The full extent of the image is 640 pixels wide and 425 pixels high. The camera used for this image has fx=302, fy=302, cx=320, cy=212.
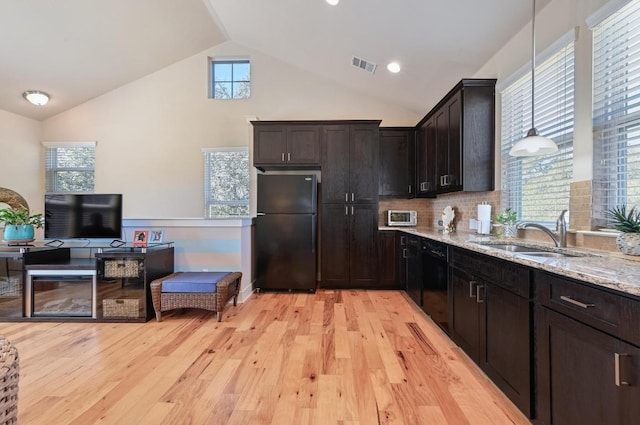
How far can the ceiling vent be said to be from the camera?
391 cm

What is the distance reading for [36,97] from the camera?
14.0 ft

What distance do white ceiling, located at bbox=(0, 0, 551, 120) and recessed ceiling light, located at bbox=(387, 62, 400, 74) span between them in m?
0.10

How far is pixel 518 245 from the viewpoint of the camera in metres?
2.31

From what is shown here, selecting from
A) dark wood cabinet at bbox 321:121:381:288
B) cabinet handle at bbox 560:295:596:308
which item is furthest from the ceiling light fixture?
cabinet handle at bbox 560:295:596:308

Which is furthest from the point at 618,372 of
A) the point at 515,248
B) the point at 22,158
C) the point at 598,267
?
the point at 22,158

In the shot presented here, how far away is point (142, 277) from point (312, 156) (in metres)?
2.57

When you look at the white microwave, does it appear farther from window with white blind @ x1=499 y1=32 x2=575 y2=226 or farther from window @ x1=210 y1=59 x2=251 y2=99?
window @ x1=210 y1=59 x2=251 y2=99

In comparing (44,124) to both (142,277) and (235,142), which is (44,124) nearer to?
(235,142)

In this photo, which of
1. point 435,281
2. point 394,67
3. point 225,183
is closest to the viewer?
point 435,281

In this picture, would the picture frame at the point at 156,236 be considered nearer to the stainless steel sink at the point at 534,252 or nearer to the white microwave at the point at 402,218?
the white microwave at the point at 402,218

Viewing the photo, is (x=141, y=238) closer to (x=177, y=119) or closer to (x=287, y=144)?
(x=287, y=144)

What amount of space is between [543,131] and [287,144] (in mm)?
2975

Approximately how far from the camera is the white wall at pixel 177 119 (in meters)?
4.88

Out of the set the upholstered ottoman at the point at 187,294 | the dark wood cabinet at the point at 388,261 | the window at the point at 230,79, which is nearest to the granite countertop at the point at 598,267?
the dark wood cabinet at the point at 388,261
